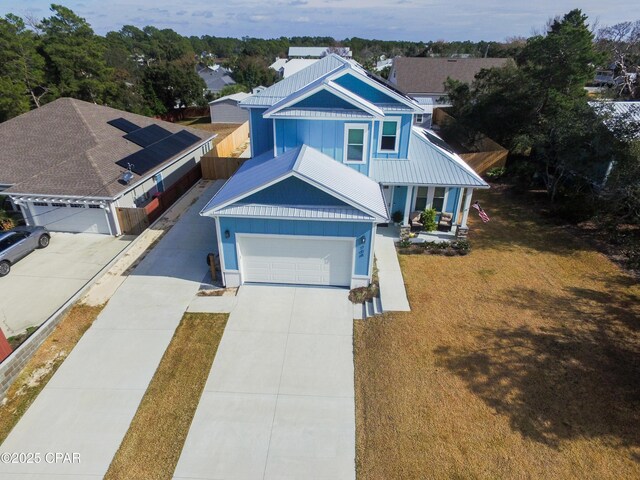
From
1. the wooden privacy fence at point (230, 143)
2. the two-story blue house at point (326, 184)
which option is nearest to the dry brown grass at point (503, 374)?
the two-story blue house at point (326, 184)

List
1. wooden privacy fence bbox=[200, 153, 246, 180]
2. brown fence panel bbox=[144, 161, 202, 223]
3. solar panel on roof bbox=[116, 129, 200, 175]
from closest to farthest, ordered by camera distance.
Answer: brown fence panel bbox=[144, 161, 202, 223] → solar panel on roof bbox=[116, 129, 200, 175] → wooden privacy fence bbox=[200, 153, 246, 180]

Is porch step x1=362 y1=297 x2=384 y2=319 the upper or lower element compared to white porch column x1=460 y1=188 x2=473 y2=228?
lower

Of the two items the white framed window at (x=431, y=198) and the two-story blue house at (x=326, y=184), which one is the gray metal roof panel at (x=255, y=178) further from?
the white framed window at (x=431, y=198)

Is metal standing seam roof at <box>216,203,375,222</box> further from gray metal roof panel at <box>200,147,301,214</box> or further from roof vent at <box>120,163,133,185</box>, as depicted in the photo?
roof vent at <box>120,163,133,185</box>

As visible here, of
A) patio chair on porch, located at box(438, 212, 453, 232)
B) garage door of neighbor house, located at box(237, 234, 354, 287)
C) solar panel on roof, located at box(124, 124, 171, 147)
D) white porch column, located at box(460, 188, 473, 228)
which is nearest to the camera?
garage door of neighbor house, located at box(237, 234, 354, 287)

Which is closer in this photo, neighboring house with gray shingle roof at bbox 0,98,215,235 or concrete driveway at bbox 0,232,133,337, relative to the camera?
concrete driveway at bbox 0,232,133,337

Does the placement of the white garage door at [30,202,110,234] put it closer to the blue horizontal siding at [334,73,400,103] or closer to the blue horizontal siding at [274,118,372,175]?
the blue horizontal siding at [274,118,372,175]

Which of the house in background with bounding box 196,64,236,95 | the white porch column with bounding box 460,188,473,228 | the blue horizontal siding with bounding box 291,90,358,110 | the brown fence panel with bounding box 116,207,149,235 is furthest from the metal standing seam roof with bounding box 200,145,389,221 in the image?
the house in background with bounding box 196,64,236,95

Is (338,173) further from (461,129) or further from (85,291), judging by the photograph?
(461,129)

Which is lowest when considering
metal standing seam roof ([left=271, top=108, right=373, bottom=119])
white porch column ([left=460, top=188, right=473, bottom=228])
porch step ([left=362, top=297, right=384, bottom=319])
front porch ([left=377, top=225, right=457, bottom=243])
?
porch step ([left=362, top=297, right=384, bottom=319])
